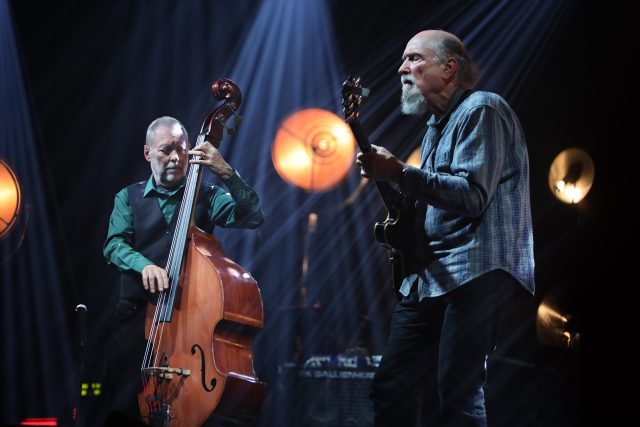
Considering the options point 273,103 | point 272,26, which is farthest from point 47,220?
point 272,26

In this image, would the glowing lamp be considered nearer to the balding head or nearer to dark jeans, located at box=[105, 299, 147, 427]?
the balding head

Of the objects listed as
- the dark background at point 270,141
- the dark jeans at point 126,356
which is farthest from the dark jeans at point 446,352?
the dark background at point 270,141

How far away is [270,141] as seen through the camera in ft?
20.4

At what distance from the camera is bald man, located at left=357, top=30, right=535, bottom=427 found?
6.81ft

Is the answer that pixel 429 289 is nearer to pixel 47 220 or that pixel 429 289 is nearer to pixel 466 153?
pixel 466 153

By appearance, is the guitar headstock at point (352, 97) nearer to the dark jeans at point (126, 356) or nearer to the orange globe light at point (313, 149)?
the dark jeans at point (126, 356)

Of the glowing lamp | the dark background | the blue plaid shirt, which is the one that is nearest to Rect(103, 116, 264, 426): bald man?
the blue plaid shirt

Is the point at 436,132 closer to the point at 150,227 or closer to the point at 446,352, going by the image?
the point at 446,352

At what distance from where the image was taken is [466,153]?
7.11 feet

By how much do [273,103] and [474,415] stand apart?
484 centimetres

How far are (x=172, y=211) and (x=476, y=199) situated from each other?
1.95 metres

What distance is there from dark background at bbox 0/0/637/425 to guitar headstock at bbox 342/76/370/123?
294cm

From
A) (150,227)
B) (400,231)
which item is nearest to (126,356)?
(150,227)

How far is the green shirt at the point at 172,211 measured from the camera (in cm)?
335
